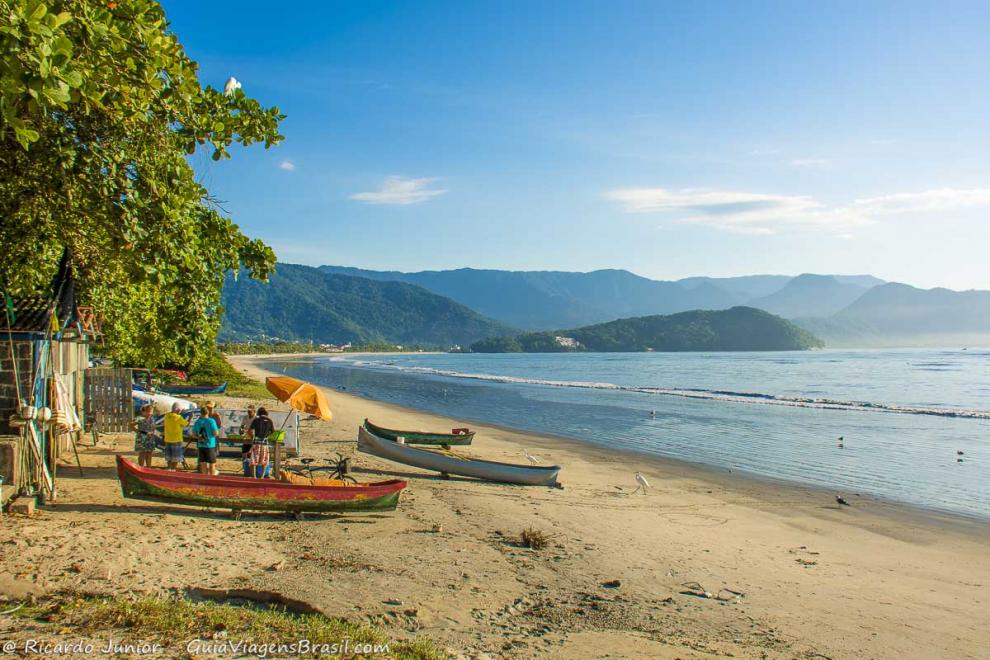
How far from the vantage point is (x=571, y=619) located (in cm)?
789

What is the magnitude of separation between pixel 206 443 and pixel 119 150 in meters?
6.88

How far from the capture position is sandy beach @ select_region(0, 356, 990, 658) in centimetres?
757

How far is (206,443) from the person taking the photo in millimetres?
13109

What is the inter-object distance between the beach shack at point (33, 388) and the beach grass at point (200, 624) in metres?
4.13

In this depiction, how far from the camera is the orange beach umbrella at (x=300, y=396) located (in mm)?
15219

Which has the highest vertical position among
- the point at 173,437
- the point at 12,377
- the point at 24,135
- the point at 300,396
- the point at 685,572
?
the point at 24,135

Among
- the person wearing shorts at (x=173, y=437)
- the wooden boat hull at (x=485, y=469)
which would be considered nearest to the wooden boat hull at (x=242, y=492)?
the person wearing shorts at (x=173, y=437)

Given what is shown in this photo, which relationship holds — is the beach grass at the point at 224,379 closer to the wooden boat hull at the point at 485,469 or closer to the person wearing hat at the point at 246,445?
the person wearing hat at the point at 246,445

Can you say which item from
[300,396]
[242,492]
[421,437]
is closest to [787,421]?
[421,437]

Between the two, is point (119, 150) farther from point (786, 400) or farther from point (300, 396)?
point (786, 400)

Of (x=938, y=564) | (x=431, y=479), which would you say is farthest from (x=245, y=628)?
(x=938, y=564)

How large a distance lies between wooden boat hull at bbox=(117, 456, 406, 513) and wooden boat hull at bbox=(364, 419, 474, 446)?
7.57m

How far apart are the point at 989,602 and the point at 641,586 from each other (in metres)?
5.57

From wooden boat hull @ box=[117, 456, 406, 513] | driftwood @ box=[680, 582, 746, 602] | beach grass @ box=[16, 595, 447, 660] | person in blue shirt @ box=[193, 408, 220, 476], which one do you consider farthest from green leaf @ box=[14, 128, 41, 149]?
person in blue shirt @ box=[193, 408, 220, 476]
